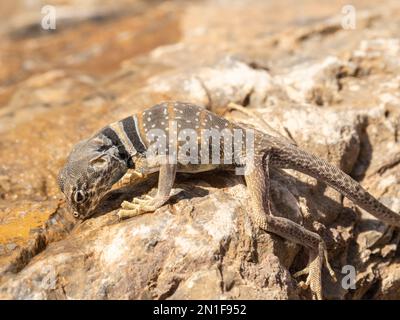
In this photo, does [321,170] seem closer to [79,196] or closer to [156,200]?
[156,200]

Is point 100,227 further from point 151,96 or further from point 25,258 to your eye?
point 151,96

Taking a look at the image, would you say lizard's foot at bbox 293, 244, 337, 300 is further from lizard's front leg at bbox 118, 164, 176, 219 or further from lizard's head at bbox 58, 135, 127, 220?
lizard's head at bbox 58, 135, 127, 220

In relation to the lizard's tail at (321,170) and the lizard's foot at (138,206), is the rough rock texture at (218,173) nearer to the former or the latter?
the lizard's foot at (138,206)

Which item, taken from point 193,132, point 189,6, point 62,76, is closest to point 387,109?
point 193,132

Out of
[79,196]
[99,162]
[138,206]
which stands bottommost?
[138,206]

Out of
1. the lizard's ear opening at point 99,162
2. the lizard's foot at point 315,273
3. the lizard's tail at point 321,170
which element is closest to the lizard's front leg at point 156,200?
the lizard's ear opening at point 99,162

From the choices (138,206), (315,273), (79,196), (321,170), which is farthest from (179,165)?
(315,273)

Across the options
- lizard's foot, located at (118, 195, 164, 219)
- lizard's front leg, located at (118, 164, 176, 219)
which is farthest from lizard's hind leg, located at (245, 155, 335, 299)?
lizard's foot, located at (118, 195, 164, 219)

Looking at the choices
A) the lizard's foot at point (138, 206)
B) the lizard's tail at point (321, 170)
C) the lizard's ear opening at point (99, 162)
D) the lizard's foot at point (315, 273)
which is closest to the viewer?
the lizard's foot at point (138, 206)
